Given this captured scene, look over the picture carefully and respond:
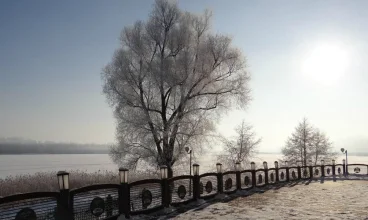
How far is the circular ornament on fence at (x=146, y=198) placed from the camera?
12.3m

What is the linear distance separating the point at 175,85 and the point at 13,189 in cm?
1139

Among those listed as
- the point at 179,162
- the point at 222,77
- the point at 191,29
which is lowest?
the point at 179,162

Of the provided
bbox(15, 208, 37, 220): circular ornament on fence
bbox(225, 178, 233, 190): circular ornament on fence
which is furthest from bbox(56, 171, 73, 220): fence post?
bbox(225, 178, 233, 190): circular ornament on fence

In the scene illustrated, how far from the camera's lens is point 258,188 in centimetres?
2088

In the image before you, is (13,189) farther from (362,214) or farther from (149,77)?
(362,214)

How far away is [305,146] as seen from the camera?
44875 mm

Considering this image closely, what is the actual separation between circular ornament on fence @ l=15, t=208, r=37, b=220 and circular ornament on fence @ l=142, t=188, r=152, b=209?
436cm

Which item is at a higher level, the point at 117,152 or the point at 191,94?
the point at 191,94

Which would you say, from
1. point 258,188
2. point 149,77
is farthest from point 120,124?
Answer: point 258,188

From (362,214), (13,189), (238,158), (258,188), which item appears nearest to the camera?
(362,214)

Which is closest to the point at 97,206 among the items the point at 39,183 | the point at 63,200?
the point at 63,200

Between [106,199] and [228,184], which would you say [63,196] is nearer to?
[106,199]

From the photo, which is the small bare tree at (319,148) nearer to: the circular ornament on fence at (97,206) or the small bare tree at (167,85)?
the small bare tree at (167,85)

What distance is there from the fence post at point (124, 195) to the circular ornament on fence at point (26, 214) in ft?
10.6
